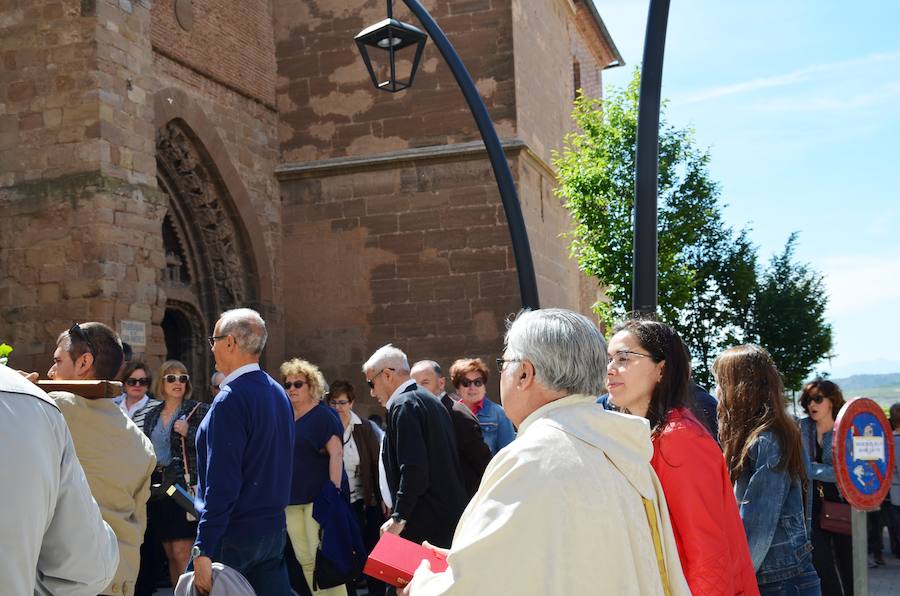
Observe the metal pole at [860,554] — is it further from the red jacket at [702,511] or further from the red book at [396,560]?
the red book at [396,560]

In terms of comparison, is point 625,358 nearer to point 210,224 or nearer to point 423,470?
point 423,470

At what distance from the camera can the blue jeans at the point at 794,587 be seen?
148 inches

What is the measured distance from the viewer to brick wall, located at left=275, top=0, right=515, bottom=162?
1505 cm

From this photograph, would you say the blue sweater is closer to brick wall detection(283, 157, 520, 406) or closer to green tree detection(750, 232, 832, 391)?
brick wall detection(283, 157, 520, 406)

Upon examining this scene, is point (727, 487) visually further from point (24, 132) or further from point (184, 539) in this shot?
point (24, 132)

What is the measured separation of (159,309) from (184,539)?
12.9ft

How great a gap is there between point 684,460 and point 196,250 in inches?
481

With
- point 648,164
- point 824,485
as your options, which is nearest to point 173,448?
point 648,164

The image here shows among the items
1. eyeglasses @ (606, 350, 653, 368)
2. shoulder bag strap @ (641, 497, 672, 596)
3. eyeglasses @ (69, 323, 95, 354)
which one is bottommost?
shoulder bag strap @ (641, 497, 672, 596)

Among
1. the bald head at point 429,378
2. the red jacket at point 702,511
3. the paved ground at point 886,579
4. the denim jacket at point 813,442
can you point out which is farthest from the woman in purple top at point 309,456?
the paved ground at point 886,579

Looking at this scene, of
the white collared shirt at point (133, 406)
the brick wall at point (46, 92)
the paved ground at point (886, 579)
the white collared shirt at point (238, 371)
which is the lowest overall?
the paved ground at point (886, 579)

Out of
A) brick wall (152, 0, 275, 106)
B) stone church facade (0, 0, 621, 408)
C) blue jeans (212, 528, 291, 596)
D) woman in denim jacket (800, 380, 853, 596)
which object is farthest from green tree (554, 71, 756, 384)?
blue jeans (212, 528, 291, 596)

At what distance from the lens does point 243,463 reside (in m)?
Result: 4.62

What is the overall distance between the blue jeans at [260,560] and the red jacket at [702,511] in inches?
89.3
